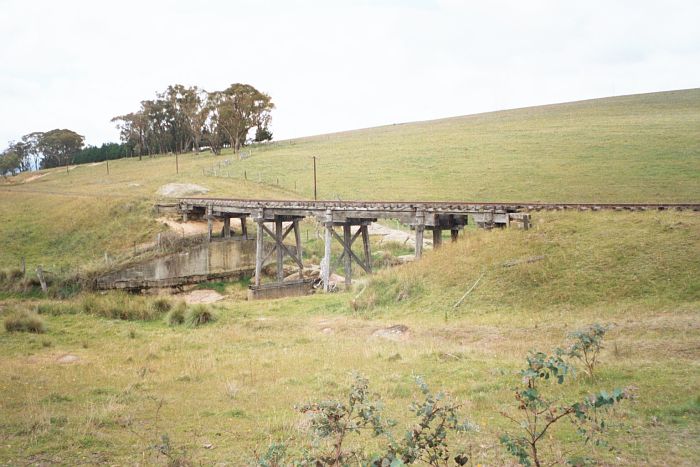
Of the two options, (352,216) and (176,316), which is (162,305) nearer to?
(176,316)

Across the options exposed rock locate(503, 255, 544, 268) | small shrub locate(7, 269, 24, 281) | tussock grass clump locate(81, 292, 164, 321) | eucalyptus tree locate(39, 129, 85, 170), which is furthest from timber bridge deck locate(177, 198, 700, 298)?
eucalyptus tree locate(39, 129, 85, 170)

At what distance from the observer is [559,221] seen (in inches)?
778

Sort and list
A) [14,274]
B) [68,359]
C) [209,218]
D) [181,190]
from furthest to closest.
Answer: [181,190] < [209,218] < [14,274] < [68,359]

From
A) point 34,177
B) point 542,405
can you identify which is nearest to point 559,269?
point 542,405

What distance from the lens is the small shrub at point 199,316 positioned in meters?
19.6

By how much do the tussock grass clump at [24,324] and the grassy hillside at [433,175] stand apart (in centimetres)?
1583

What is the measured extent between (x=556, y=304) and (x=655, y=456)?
955 cm

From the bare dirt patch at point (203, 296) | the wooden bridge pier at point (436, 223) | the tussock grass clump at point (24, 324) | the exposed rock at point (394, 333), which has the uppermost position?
the wooden bridge pier at point (436, 223)

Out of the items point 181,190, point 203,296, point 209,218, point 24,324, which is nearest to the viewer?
point 24,324

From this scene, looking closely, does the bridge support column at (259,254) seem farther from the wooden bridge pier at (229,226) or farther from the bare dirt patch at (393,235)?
the bare dirt patch at (393,235)

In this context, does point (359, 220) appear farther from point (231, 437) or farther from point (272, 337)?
point (231, 437)

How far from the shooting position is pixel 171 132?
98.4m

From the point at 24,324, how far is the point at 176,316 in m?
4.77

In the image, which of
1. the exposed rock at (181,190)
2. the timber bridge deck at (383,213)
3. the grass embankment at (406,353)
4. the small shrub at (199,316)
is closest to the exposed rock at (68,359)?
the grass embankment at (406,353)
